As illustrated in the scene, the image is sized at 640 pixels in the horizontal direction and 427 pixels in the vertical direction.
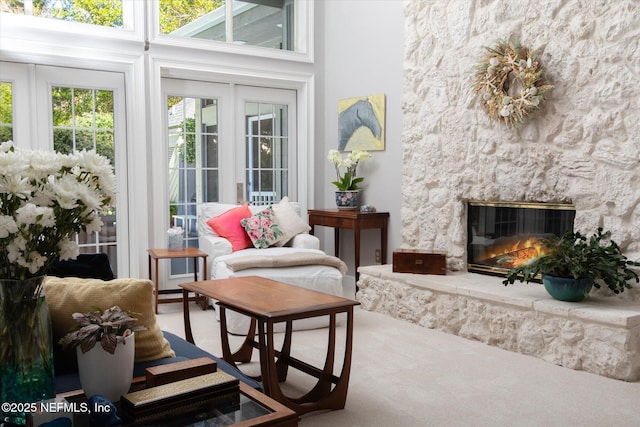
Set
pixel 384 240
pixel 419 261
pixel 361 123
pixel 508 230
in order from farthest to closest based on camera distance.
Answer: pixel 361 123, pixel 384 240, pixel 419 261, pixel 508 230

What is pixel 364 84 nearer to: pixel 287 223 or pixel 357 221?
pixel 357 221

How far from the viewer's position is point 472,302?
13.1 ft

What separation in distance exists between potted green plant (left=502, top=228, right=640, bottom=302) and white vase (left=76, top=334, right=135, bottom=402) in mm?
2680

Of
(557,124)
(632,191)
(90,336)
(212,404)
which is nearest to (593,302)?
(632,191)

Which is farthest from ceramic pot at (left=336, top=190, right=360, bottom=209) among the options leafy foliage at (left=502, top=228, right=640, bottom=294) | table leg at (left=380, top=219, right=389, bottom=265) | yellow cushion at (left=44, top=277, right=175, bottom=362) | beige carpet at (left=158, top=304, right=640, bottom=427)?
yellow cushion at (left=44, top=277, right=175, bottom=362)

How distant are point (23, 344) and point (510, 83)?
371cm

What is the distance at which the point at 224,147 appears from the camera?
588cm

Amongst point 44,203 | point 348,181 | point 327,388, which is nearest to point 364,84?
point 348,181

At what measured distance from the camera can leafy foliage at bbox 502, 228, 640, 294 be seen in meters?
3.43

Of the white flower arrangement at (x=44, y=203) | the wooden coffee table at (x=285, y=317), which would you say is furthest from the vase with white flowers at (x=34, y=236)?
the wooden coffee table at (x=285, y=317)

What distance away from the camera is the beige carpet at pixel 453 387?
2.70m

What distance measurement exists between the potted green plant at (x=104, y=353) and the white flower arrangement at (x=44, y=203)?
262 mm

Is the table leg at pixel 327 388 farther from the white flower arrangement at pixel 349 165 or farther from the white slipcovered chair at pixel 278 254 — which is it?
the white flower arrangement at pixel 349 165

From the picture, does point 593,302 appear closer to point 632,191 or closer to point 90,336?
point 632,191
